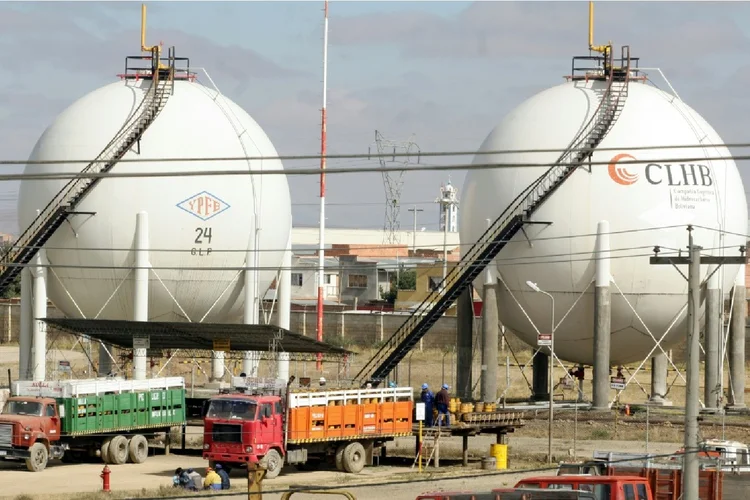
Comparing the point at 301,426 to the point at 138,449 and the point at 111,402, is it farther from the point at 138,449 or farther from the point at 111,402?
the point at 111,402

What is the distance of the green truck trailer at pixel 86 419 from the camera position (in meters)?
34.0

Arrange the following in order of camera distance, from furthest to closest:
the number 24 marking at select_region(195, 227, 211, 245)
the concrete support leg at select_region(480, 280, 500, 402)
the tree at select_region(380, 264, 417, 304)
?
the tree at select_region(380, 264, 417, 304)
the concrete support leg at select_region(480, 280, 500, 402)
the number 24 marking at select_region(195, 227, 211, 245)

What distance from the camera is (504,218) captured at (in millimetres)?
46500

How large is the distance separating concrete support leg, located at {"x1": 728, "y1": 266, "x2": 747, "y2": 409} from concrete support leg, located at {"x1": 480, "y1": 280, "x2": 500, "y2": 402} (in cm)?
833

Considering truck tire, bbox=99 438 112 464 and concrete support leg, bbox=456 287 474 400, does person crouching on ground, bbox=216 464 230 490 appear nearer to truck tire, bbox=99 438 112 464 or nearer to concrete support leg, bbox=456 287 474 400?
truck tire, bbox=99 438 112 464

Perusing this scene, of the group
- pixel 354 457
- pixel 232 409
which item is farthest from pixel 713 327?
pixel 232 409

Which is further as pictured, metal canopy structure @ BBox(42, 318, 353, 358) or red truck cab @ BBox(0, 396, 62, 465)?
metal canopy structure @ BBox(42, 318, 353, 358)

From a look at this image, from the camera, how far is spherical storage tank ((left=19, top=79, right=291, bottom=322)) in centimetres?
4450

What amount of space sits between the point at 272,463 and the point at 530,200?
15.8 meters

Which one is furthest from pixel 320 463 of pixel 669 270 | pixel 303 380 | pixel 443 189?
pixel 443 189

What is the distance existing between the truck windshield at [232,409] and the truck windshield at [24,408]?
13.7 ft

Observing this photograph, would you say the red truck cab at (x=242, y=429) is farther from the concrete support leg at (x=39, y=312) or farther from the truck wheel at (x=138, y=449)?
the concrete support leg at (x=39, y=312)

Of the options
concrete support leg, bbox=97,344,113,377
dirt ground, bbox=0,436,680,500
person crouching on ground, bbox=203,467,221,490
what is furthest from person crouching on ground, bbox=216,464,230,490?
concrete support leg, bbox=97,344,113,377

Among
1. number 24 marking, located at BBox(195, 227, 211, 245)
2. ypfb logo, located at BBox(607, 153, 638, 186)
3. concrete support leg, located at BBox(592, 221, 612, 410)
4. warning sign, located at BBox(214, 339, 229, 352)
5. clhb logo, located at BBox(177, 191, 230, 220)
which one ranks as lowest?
warning sign, located at BBox(214, 339, 229, 352)
